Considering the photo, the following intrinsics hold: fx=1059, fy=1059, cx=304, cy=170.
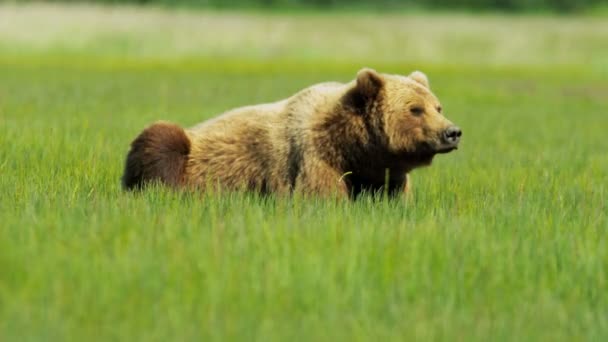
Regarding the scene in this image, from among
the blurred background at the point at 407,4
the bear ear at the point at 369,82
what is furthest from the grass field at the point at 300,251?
the blurred background at the point at 407,4

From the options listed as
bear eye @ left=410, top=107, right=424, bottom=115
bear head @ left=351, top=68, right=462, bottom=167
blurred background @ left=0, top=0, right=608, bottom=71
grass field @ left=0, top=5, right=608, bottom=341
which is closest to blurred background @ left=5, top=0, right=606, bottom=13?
blurred background @ left=0, top=0, right=608, bottom=71

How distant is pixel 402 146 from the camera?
21.3ft

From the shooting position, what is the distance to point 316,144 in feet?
21.7

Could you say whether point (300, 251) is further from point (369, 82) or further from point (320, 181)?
point (369, 82)

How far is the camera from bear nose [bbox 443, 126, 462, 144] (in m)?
6.32

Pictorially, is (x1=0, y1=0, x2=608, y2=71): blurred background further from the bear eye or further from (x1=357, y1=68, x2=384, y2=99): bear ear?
the bear eye

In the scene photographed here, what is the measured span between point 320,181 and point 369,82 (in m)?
0.69

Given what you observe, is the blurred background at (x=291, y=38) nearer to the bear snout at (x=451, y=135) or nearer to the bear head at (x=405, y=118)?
the bear head at (x=405, y=118)

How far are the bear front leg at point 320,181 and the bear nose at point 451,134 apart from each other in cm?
69

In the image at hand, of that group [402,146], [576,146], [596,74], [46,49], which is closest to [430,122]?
[402,146]

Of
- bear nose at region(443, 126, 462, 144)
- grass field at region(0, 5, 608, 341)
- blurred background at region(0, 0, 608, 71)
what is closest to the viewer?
grass field at region(0, 5, 608, 341)

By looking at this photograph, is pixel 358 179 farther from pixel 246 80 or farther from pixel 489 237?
pixel 246 80

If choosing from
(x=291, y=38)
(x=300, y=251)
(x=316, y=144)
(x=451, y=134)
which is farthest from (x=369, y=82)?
(x=291, y=38)

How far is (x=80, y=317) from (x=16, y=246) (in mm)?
844
